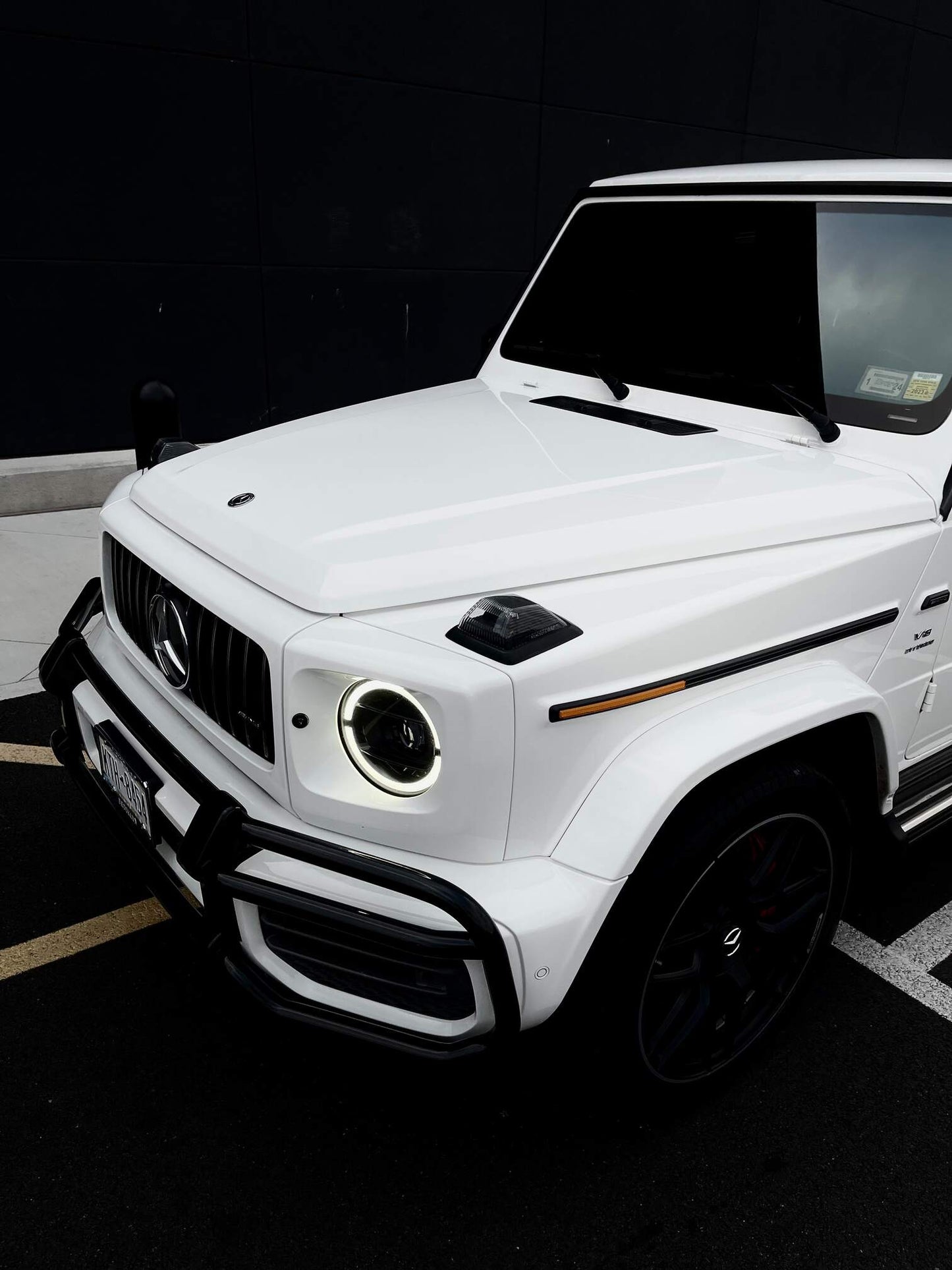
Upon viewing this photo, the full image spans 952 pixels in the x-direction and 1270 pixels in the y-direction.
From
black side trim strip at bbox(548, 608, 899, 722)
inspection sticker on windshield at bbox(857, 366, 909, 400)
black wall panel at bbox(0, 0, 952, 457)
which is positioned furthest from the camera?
black wall panel at bbox(0, 0, 952, 457)

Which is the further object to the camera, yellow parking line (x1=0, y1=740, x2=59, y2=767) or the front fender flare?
yellow parking line (x1=0, y1=740, x2=59, y2=767)

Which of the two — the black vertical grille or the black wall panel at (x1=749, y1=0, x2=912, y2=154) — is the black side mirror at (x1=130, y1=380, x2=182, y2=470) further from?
the black wall panel at (x1=749, y1=0, x2=912, y2=154)

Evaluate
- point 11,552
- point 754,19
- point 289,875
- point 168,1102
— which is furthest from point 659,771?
point 754,19

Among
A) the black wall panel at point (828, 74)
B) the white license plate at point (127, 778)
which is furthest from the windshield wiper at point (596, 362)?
the black wall panel at point (828, 74)

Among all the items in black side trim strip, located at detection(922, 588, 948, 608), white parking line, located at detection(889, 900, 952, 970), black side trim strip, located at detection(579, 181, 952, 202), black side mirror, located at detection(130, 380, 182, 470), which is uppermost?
black side trim strip, located at detection(579, 181, 952, 202)

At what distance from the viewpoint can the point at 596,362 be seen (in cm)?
320

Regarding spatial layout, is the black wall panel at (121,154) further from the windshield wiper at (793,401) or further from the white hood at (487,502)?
the windshield wiper at (793,401)

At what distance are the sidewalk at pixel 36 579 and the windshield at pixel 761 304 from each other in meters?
2.71

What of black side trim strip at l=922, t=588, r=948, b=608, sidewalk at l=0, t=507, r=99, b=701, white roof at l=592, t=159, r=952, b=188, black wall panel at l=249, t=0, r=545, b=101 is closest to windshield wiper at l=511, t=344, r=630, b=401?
white roof at l=592, t=159, r=952, b=188

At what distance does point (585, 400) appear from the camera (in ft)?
10.1

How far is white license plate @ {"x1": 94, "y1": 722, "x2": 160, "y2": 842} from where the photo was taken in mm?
2172

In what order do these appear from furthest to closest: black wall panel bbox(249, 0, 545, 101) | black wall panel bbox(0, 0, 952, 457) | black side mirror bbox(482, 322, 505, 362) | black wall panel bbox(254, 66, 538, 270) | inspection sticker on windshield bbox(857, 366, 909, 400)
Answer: black wall panel bbox(254, 66, 538, 270) → black wall panel bbox(249, 0, 545, 101) → black wall panel bbox(0, 0, 952, 457) → black side mirror bbox(482, 322, 505, 362) → inspection sticker on windshield bbox(857, 366, 909, 400)

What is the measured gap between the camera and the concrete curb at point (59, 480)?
20.9 feet

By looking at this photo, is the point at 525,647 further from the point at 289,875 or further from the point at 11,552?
the point at 11,552
